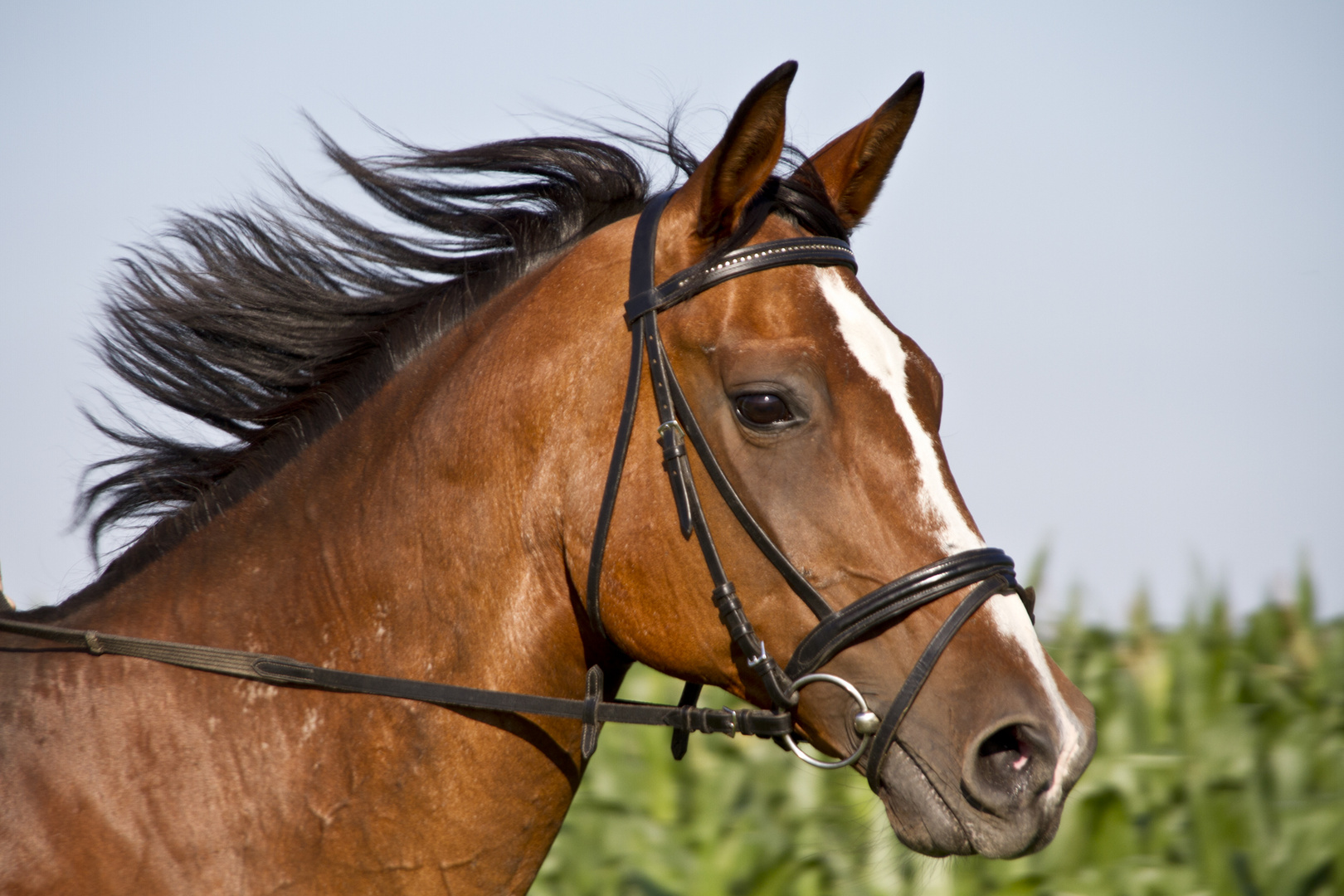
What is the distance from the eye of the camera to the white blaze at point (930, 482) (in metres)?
2.09

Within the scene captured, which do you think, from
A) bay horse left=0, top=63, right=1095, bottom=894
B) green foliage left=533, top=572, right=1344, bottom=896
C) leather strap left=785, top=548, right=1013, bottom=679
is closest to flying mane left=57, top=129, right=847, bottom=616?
bay horse left=0, top=63, right=1095, bottom=894

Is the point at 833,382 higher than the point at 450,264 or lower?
lower

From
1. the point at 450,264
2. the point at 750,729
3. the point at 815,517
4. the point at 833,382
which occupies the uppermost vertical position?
the point at 450,264

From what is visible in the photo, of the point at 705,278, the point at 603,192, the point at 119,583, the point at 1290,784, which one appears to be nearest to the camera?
the point at 705,278

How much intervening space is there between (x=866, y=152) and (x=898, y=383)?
775 millimetres

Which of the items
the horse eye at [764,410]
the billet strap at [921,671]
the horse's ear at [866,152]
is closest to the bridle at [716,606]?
the billet strap at [921,671]

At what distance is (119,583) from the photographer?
267cm

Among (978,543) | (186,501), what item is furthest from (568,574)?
(186,501)

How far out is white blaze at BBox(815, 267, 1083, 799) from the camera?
6.87ft

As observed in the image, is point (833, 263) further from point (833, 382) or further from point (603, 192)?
point (603, 192)

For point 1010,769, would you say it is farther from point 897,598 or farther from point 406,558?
point 406,558

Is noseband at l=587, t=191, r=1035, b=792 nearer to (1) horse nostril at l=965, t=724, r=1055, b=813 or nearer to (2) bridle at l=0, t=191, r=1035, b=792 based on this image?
(2) bridle at l=0, t=191, r=1035, b=792

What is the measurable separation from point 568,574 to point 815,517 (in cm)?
58

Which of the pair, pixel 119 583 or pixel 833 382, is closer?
pixel 833 382
